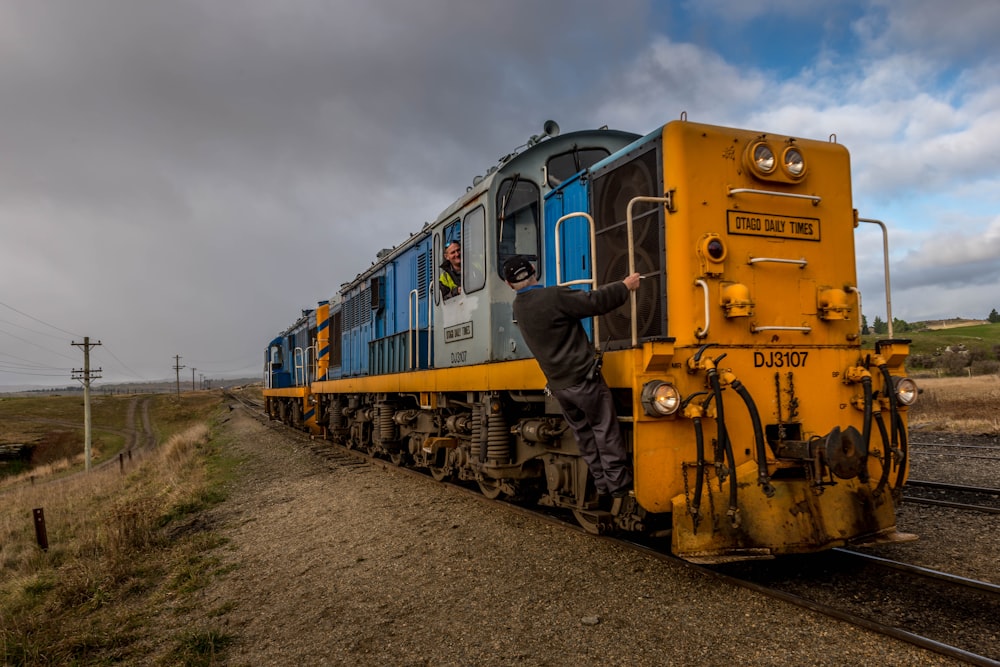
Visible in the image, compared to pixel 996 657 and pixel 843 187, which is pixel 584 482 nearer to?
pixel 996 657

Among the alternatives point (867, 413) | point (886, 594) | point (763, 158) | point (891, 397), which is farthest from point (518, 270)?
point (886, 594)

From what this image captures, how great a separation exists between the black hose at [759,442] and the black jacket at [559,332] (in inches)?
38.1

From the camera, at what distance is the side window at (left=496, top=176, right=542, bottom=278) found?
6.16m

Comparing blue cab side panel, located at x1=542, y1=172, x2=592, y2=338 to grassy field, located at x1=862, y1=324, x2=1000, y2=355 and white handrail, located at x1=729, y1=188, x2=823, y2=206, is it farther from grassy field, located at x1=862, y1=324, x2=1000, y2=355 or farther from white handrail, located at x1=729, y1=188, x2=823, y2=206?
grassy field, located at x1=862, y1=324, x2=1000, y2=355

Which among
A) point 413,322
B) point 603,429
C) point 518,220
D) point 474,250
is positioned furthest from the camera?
point 413,322

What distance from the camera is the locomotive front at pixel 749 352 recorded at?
154 inches

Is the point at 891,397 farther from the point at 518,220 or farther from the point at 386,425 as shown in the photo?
the point at 386,425

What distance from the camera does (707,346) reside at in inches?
163

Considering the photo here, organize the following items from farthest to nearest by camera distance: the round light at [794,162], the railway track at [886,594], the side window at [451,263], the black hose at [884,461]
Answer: the side window at [451,263] → the round light at [794,162] → the black hose at [884,461] → the railway track at [886,594]

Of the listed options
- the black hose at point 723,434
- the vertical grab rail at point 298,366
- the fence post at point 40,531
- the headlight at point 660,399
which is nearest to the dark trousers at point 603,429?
the headlight at point 660,399

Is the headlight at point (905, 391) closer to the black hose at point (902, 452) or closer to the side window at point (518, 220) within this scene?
the black hose at point (902, 452)

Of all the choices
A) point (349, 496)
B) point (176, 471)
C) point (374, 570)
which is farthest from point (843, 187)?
point (176, 471)

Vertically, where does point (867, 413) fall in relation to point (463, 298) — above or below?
below

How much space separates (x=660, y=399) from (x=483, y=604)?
179 centimetres
